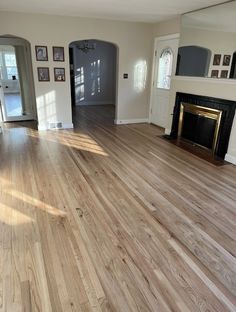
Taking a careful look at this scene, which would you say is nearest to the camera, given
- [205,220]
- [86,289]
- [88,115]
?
[86,289]

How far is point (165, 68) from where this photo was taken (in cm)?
605

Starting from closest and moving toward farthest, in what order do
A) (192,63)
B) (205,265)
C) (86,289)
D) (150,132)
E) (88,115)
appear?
(86,289)
(205,265)
(192,63)
(150,132)
(88,115)

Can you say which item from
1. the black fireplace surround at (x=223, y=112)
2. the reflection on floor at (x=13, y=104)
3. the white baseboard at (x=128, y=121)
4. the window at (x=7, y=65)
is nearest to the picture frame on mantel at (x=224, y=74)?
the black fireplace surround at (x=223, y=112)

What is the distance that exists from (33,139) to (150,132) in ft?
9.39

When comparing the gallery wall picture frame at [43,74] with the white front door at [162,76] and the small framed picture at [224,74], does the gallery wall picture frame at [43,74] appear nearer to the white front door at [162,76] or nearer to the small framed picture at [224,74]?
the white front door at [162,76]

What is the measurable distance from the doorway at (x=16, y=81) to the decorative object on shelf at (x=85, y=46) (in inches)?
100

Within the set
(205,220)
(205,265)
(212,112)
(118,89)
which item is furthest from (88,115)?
(205,265)

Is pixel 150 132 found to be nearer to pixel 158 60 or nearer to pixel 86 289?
pixel 158 60

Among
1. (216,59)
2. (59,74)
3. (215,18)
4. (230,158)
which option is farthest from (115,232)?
(59,74)

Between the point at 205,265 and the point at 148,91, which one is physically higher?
the point at 148,91

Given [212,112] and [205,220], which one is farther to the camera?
[212,112]

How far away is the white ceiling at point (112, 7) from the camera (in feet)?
13.0

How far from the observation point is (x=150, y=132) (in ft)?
20.0

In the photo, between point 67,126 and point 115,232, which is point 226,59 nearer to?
point 115,232
